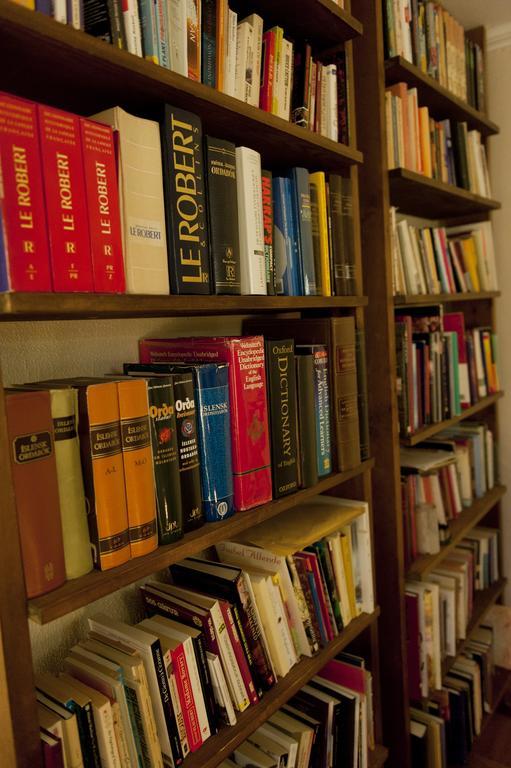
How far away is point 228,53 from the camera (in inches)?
37.5

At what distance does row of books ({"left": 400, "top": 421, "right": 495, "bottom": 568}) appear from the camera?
1.64 m

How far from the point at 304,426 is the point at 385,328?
1.52 ft

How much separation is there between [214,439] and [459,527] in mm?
1232

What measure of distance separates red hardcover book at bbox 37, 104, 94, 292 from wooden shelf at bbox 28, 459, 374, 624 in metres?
0.38

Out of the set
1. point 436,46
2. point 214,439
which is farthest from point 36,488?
point 436,46

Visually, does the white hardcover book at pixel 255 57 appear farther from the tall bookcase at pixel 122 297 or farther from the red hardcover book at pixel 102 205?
the red hardcover book at pixel 102 205

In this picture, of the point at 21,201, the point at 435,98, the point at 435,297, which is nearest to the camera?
the point at 21,201

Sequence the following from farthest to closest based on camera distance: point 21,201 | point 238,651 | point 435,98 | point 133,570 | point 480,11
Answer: point 480,11
point 435,98
point 238,651
point 133,570
point 21,201

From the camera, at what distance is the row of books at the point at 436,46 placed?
148 centimetres

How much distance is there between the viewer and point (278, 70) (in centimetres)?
107

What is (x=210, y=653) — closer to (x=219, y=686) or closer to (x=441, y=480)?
(x=219, y=686)

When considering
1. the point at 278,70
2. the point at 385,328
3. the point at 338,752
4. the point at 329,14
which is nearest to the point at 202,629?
the point at 338,752

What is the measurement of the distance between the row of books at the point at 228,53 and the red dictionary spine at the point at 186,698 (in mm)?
912

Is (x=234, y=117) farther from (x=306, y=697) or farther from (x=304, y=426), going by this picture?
(x=306, y=697)
